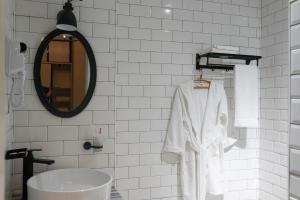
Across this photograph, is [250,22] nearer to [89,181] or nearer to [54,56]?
[54,56]

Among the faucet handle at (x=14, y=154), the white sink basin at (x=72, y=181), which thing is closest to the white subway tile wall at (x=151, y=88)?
the white sink basin at (x=72, y=181)

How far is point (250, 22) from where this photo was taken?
266 centimetres

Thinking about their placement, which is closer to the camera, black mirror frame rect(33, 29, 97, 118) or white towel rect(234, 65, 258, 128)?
black mirror frame rect(33, 29, 97, 118)

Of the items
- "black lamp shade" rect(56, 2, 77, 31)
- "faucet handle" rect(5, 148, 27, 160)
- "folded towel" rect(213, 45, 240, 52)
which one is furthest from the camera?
"folded towel" rect(213, 45, 240, 52)

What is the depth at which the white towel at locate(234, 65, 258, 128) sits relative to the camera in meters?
2.45

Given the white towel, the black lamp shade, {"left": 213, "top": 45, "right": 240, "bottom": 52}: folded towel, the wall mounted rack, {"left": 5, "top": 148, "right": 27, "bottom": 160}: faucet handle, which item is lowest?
{"left": 5, "top": 148, "right": 27, "bottom": 160}: faucet handle

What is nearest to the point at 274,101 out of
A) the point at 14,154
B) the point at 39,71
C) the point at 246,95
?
the point at 246,95

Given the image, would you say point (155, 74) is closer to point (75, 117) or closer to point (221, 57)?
point (221, 57)

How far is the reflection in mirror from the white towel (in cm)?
127

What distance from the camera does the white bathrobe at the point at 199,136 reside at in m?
2.35

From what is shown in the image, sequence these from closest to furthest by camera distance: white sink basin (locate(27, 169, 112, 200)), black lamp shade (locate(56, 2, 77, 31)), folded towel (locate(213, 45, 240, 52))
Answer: white sink basin (locate(27, 169, 112, 200)), black lamp shade (locate(56, 2, 77, 31)), folded towel (locate(213, 45, 240, 52))

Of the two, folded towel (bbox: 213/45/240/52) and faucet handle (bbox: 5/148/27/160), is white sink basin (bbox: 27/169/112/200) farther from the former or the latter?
folded towel (bbox: 213/45/240/52)

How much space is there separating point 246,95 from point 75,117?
1.45 meters

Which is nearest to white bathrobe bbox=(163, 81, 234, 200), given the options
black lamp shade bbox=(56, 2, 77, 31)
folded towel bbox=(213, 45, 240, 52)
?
folded towel bbox=(213, 45, 240, 52)
